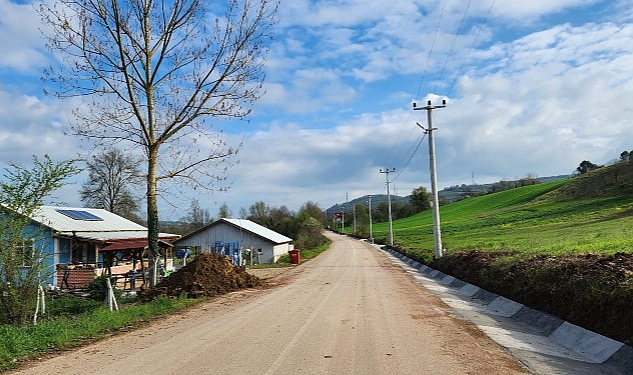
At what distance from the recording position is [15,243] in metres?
11.9

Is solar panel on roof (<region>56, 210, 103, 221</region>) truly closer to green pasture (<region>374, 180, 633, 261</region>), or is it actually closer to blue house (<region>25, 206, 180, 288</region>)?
blue house (<region>25, 206, 180, 288</region>)

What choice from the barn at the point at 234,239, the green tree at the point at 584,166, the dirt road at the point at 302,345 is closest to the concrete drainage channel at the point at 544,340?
the dirt road at the point at 302,345

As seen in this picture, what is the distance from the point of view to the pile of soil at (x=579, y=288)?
9484mm

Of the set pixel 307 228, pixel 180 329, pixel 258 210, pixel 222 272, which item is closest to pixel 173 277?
pixel 222 272

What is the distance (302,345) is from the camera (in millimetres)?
9461

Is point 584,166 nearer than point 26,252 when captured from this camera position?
No

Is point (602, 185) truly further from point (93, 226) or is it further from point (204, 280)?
point (204, 280)

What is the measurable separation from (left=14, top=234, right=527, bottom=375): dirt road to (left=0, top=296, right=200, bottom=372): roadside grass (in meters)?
0.55

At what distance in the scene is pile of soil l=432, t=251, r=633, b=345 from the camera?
31.1 feet

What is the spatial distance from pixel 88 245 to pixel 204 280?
50.5 ft

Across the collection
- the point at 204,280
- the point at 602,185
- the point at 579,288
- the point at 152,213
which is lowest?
the point at 204,280

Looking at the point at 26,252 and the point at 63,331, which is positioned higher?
the point at 26,252

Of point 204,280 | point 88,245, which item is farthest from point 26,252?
point 88,245

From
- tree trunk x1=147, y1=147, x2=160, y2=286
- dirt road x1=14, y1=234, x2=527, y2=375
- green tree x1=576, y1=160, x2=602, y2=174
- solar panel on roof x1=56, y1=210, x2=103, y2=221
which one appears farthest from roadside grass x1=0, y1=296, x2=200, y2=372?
green tree x1=576, y1=160, x2=602, y2=174
